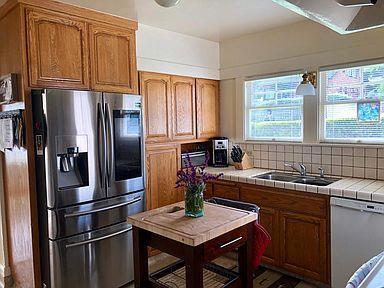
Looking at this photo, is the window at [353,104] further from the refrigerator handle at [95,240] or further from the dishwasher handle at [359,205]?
the refrigerator handle at [95,240]

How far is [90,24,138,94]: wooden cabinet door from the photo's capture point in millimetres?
2801

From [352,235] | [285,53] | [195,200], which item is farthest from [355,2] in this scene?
[285,53]

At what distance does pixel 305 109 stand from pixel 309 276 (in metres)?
1.68

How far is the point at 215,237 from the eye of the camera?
72.9 inches

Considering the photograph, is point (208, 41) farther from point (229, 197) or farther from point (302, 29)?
point (229, 197)

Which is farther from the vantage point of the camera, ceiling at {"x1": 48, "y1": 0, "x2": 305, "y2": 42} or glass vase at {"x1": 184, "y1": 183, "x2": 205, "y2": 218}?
ceiling at {"x1": 48, "y1": 0, "x2": 305, "y2": 42}

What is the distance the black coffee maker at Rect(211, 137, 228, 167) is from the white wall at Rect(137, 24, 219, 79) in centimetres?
83

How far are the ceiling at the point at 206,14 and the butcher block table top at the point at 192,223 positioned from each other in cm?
174

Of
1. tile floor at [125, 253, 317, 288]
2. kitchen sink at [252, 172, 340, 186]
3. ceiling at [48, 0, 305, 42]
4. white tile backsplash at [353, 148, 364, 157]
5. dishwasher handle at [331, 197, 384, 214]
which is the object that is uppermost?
ceiling at [48, 0, 305, 42]

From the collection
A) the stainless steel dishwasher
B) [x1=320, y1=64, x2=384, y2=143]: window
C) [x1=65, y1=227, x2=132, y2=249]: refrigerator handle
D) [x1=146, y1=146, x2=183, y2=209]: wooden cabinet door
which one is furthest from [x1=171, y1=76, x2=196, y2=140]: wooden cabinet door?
the stainless steel dishwasher

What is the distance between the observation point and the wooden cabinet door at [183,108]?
3664 mm

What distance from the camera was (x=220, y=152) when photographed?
4.09 metres

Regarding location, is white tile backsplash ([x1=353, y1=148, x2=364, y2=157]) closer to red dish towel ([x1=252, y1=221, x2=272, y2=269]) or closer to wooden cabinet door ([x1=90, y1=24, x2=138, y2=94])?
red dish towel ([x1=252, y1=221, x2=272, y2=269])

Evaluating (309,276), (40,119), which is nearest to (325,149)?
(309,276)
